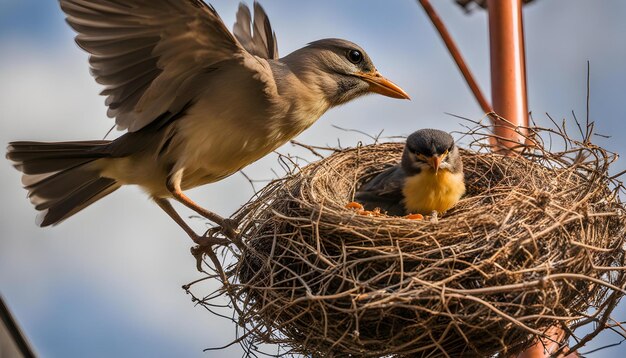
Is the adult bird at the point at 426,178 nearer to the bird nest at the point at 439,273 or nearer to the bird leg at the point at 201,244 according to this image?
the bird nest at the point at 439,273

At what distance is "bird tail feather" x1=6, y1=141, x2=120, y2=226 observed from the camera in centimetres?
620

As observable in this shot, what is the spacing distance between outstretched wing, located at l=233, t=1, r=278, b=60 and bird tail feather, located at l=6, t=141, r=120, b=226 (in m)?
1.34

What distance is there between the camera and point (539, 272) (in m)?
4.78

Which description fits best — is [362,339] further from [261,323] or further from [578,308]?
[578,308]

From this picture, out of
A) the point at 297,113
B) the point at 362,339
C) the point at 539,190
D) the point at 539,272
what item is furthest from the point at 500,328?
the point at 297,113

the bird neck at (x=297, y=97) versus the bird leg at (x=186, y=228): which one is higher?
the bird neck at (x=297, y=97)

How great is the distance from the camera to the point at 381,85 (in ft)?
21.1

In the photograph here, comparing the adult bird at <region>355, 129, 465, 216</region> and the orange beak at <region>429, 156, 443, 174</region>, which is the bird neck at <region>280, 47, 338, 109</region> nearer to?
the adult bird at <region>355, 129, 465, 216</region>

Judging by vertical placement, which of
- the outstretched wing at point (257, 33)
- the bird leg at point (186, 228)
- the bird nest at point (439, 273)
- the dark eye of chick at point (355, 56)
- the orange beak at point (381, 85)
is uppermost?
the outstretched wing at point (257, 33)

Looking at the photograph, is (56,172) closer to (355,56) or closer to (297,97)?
(297,97)

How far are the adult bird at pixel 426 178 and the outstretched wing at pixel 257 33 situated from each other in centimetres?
135

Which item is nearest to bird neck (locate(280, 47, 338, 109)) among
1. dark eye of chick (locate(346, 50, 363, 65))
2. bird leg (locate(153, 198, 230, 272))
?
dark eye of chick (locate(346, 50, 363, 65))

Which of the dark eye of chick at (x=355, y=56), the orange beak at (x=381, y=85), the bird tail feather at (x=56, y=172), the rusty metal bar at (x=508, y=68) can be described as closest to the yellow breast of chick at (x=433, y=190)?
the rusty metal bar at (x=508, y=68)

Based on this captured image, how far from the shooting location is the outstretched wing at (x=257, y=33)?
699 centimetres
